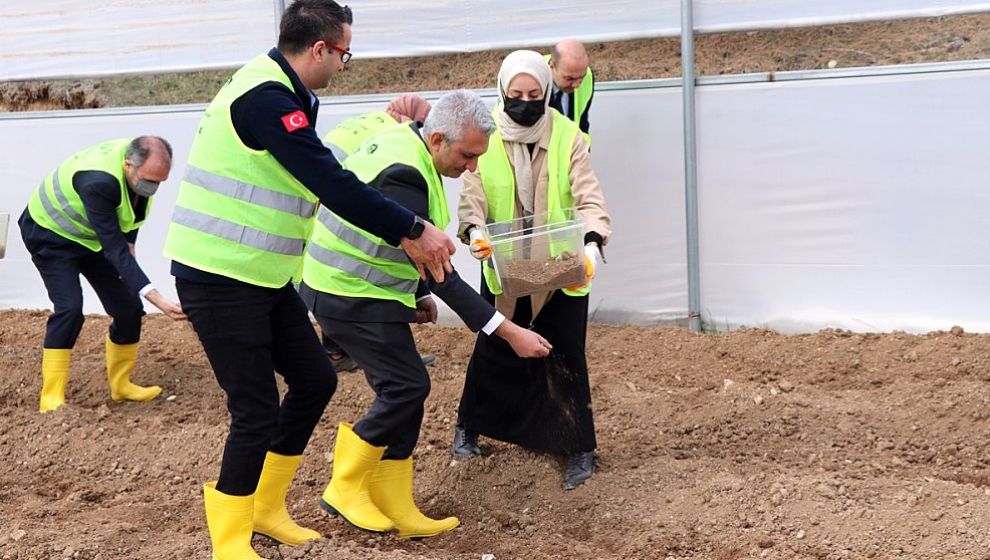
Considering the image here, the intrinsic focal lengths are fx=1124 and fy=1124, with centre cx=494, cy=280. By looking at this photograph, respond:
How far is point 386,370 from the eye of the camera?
3869mm

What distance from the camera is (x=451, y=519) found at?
14.0ft

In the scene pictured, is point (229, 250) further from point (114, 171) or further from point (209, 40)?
point (209, 40)

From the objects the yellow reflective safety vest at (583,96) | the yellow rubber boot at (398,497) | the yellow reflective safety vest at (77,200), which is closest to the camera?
the yellow rubber boot at (398,497)

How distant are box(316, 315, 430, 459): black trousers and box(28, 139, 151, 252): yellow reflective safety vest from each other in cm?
207

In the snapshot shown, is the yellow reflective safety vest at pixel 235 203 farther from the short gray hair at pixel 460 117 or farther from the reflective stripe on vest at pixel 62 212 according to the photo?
the reflective stripe on vest at pixel 62 212

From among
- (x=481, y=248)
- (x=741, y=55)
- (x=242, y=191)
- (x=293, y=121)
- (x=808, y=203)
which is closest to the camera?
(x=293, y=121)

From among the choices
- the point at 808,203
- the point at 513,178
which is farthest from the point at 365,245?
the point at 808,203

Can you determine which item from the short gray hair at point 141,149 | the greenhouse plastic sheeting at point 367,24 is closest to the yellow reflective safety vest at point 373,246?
the short gray hair at point 141,149

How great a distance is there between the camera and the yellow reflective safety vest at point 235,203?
3307mm

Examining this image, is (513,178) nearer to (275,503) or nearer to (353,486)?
(353,486)

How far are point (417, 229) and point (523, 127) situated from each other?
1.13 meters

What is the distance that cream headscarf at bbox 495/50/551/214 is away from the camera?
4.33 metres

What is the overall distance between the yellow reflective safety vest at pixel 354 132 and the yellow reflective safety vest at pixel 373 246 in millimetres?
1702

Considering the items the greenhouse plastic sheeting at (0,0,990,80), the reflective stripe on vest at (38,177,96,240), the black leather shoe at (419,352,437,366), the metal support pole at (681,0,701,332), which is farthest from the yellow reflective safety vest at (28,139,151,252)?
the metal support pole at (681,0,701,332)
